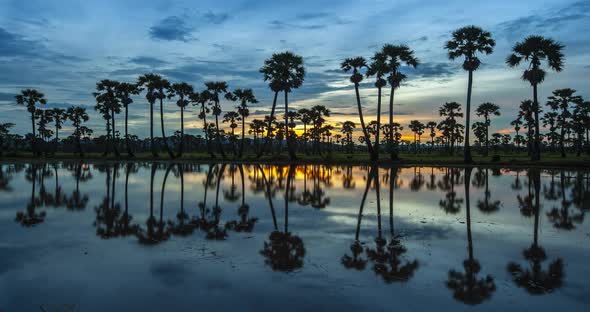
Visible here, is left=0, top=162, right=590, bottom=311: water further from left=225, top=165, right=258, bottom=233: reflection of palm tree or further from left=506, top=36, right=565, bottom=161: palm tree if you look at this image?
left=506, top=36, right=565, bottom=161: palm tree

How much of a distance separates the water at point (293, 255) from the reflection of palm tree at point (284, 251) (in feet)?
0.13

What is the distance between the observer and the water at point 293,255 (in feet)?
20.7

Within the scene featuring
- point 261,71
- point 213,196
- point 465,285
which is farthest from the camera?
point 261,71

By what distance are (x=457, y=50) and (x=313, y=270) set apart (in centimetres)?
4527

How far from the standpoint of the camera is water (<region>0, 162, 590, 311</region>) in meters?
6.30

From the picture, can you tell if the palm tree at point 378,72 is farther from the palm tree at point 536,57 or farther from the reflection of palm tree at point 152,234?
the reflection of palm tree at point 152,234

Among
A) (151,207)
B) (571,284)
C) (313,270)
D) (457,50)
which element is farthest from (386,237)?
(457,50)

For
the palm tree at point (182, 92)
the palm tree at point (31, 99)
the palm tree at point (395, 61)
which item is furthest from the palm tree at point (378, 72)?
the palm tree at point (31, 99)

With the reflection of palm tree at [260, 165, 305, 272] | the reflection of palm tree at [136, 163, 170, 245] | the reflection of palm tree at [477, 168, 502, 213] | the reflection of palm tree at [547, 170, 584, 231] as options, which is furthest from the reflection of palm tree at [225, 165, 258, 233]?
the reflection of palm tree at [547, 170, 584, 231]

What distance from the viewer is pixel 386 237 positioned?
35.2ft

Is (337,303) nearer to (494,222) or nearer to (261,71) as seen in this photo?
(494,222)

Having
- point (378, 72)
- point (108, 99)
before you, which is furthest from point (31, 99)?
point (378, 72)

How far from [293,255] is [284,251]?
1.33ft

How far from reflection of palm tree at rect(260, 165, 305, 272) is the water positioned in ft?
0.13
